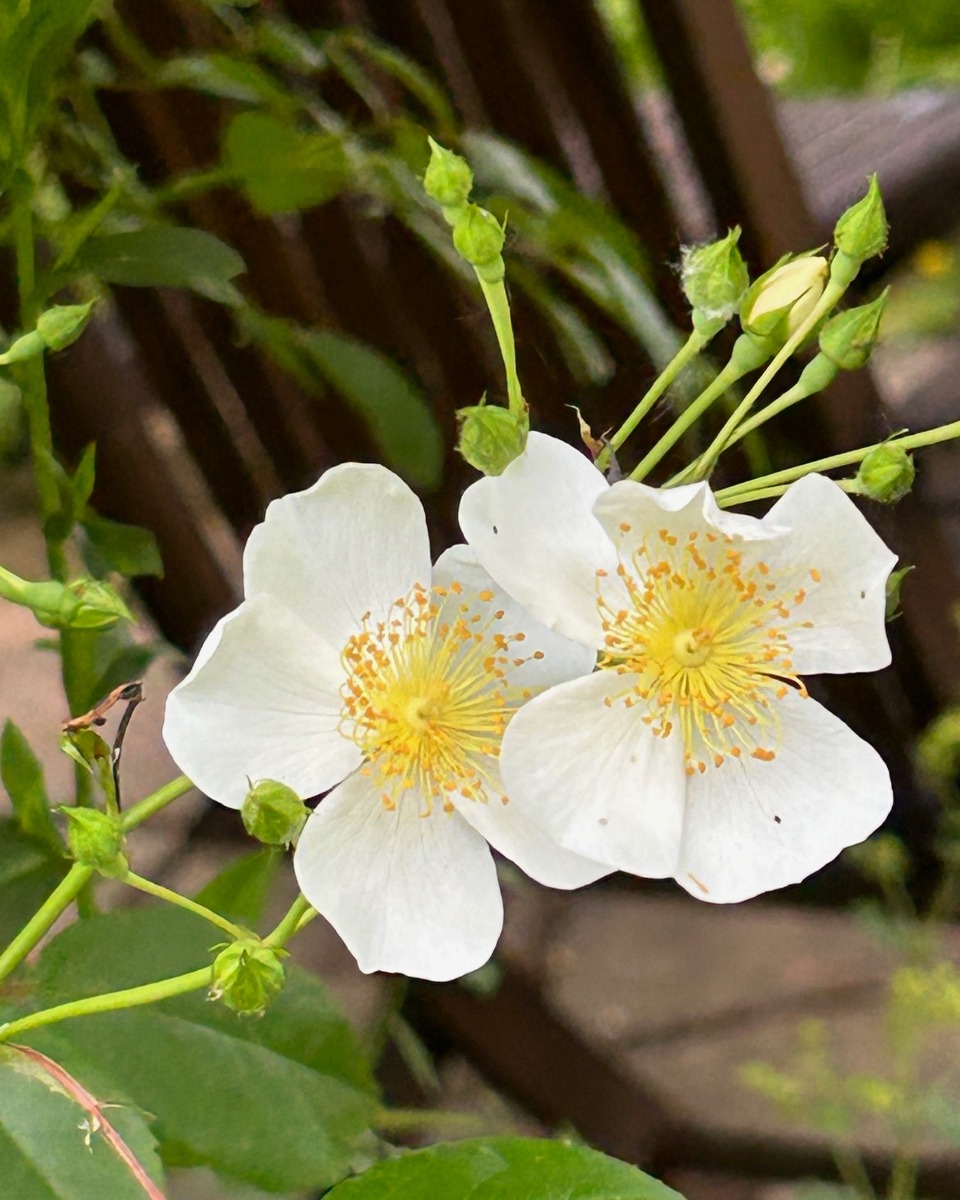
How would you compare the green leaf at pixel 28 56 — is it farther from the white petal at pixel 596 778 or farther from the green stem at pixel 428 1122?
the green stem at pixel 428 1122

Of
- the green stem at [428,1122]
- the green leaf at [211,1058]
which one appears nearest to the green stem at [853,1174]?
the green stem at [428,1122]

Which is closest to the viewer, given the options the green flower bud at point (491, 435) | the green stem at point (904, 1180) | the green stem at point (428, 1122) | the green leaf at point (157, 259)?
the green flower bud at point (491, 435)

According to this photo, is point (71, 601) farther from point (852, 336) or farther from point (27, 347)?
point (852, 336)

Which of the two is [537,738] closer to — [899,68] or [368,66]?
[368,66]

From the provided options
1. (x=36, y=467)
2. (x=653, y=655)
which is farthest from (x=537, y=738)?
(x=36, y=467)

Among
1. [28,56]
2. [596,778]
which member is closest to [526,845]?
[596,778]

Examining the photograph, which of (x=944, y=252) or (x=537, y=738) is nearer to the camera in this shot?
(x=537, y=738)
